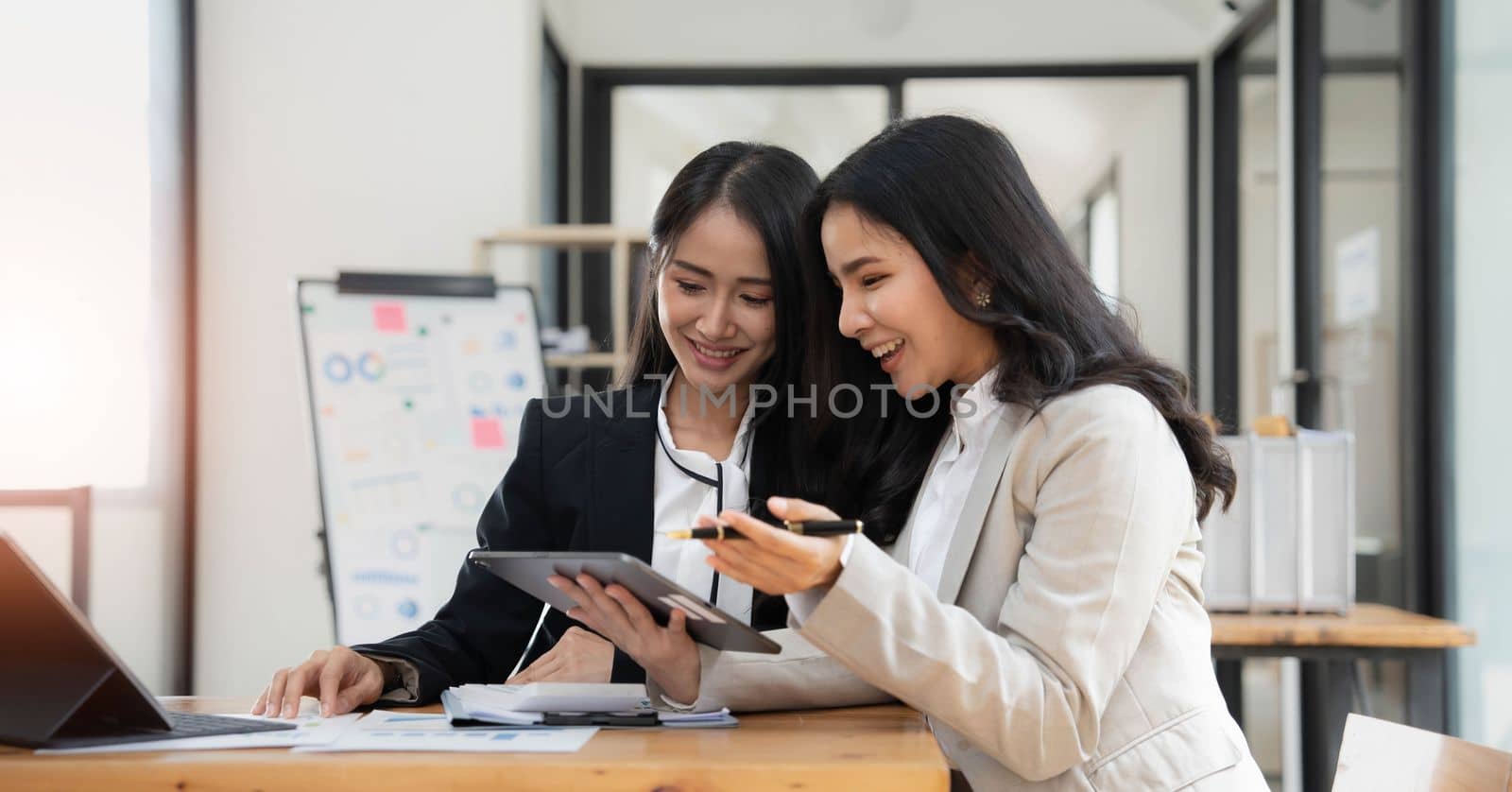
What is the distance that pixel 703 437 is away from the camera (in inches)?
70.5

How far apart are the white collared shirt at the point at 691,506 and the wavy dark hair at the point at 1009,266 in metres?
0.41

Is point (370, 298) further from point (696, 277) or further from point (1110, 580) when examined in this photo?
point (1110, 580)

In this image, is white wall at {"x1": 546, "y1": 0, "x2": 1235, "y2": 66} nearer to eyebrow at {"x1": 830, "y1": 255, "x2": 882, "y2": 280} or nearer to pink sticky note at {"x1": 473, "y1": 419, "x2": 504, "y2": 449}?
pink sticky note at {"x1": 473, "y1": 419, "x2": 504, "y2": 449}

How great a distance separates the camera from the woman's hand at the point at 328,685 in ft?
4.35

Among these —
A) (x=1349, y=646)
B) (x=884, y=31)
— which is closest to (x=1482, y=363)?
(x=1349, y=646)

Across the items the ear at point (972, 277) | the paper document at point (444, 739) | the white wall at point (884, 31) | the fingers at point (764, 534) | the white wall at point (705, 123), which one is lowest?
the paper document at point (444, 739)

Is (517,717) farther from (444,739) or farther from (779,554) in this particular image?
(779,554)

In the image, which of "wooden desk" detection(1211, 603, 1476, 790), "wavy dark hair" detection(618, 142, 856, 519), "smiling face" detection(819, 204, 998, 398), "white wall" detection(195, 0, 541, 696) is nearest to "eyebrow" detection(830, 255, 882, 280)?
→ "smiling face" detection(819, 204, 998, 398)

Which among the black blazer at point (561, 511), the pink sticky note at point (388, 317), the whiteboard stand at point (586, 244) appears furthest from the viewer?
the whiteboard stand at point (586, 244)

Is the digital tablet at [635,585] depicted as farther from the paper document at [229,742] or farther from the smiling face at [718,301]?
the smiling face at [718,301]

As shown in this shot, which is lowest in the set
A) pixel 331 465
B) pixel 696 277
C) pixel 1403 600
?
pixel 1403 600

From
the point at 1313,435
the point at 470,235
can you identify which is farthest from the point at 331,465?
the point at 1313,435

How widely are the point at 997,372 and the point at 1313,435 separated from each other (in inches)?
55.8

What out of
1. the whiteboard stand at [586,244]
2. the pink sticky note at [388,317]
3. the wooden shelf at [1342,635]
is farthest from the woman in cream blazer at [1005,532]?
the whiteboard stand at [586,244]
